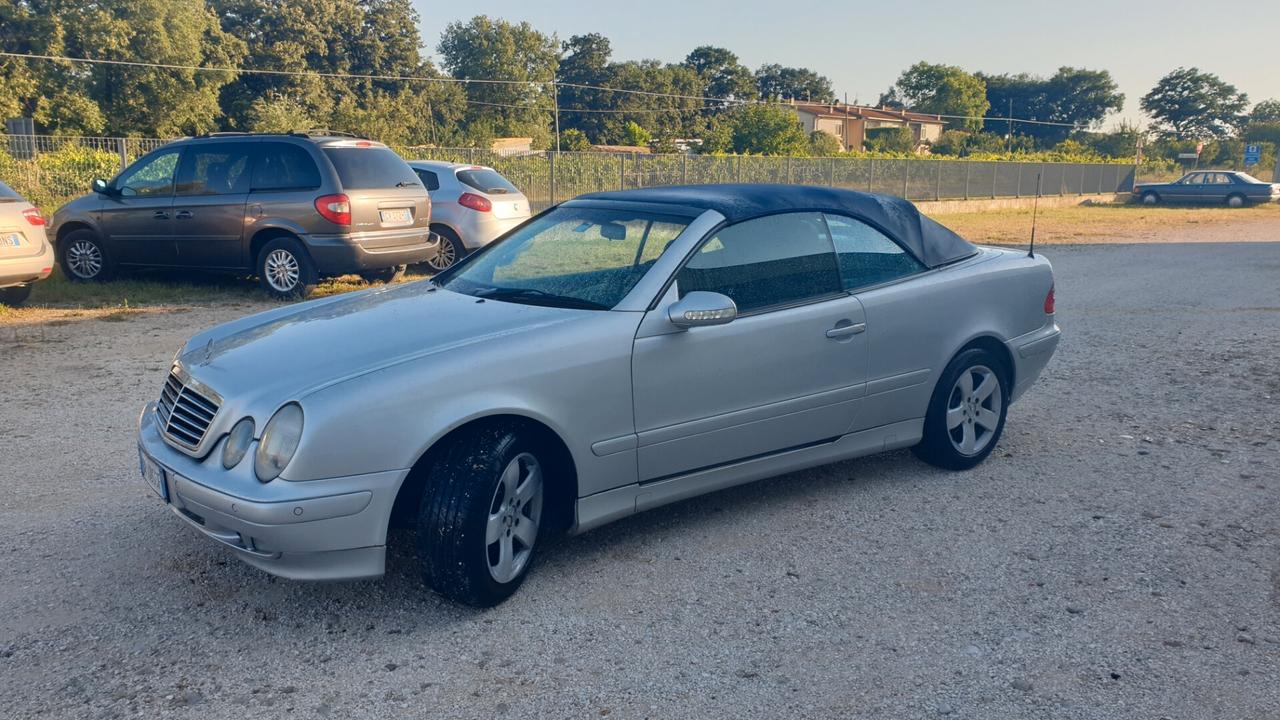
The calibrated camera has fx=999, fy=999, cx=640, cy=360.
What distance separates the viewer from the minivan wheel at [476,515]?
136 inches

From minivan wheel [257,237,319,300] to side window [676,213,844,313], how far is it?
291 inches

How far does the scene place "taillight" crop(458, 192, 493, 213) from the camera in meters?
12.7

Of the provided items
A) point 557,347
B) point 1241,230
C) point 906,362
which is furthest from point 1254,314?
point 1241,230

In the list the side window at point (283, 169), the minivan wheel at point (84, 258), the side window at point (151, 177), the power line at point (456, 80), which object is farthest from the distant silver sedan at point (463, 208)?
the power line at point (456, 80)

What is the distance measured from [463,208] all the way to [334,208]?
2479mm

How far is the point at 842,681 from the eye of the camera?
3199mm

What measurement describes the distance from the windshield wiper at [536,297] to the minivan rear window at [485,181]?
884cm

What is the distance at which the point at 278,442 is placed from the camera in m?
3.30

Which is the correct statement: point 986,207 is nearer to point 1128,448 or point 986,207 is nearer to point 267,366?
point 1128,448

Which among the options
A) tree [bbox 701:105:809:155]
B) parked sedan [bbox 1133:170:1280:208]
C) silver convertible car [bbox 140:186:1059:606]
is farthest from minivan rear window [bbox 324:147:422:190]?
tree [bbox 701:105:809:155]

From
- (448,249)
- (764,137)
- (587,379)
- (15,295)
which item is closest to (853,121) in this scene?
(764,137)

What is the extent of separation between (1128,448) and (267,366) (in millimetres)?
4651

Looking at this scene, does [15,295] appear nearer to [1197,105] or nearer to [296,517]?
[296,517]

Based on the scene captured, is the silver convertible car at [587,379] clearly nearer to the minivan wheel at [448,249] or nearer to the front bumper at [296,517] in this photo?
the front bumper at [296,517]
